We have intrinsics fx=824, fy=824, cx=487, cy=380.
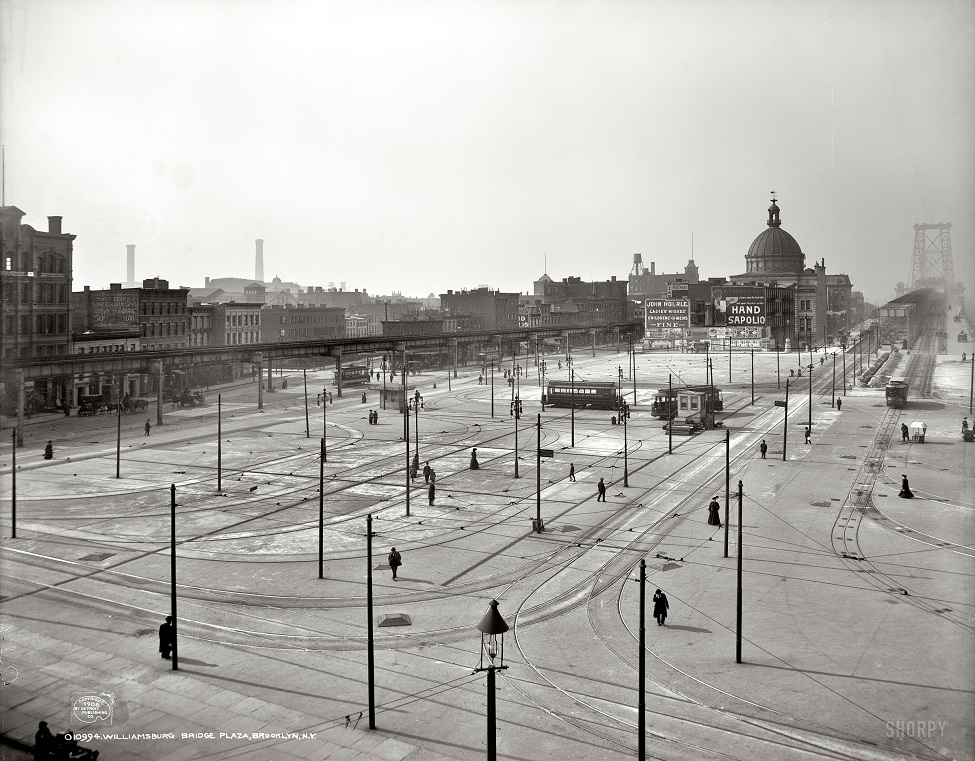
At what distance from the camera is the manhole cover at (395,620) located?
25078 millimetres

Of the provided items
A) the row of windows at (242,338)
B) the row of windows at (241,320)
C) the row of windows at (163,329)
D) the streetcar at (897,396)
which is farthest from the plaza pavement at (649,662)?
the row of windows at (241,320)

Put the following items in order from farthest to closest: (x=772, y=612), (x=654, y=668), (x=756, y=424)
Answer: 1. (x=756, y=424)
2. (x=772, y=612)
3. (x=654, y=668)

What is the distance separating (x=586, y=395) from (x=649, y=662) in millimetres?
58183

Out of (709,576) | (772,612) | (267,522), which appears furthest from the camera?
(267,522)

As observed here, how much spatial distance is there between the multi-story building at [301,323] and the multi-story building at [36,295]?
68.9 metres

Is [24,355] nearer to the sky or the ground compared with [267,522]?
nearer to the sky

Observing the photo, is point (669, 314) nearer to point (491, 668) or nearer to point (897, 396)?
point (897, 396)

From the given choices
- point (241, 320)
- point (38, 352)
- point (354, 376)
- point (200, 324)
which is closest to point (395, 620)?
point (38, 352)

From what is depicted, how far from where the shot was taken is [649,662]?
22.1m

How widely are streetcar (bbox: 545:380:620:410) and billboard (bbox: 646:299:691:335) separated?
1607 inches

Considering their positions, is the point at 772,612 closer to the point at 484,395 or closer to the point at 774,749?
the point at 774,749

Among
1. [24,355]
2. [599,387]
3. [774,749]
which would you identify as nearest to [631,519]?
[774,749]

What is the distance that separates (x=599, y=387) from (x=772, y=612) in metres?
53.9

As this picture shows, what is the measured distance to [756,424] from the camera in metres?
69.5
